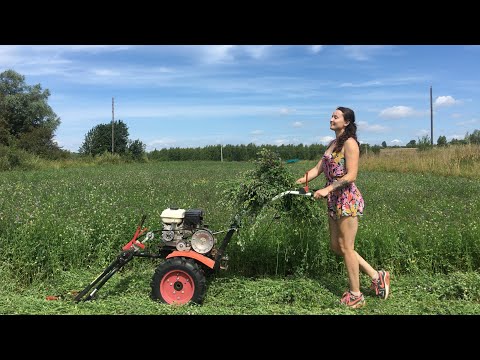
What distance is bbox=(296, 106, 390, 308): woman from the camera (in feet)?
13.8

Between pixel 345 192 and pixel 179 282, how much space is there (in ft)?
6.60

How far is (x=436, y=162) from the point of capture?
19.2 meters

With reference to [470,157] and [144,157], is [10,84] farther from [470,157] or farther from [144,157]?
[470,157]

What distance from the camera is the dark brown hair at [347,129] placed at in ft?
14.1

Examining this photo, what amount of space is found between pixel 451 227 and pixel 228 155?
43.8 meters

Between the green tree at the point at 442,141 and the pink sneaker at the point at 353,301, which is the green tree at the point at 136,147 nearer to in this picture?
the green tree at the point at 442,141

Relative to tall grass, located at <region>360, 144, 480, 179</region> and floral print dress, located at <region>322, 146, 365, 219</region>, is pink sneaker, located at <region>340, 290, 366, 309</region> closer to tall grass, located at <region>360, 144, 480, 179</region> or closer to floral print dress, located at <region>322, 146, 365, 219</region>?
floral print dress, located at <region>322, 146, 365, 219</region>

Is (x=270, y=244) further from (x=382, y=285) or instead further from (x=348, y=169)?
(x=348, y=169)

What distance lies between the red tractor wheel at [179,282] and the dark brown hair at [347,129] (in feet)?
6.56

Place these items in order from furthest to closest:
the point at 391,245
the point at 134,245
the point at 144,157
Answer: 1. the point at 144,157
2. the point at 391,245
3. the point at 134,245

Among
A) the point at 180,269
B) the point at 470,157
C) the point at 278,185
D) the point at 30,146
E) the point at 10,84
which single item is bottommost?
the point at 180,269

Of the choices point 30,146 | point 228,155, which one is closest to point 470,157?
point 228,155

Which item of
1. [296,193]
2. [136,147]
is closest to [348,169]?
[296,193]

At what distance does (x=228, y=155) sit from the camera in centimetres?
4906
